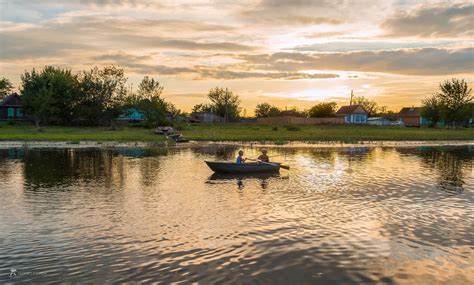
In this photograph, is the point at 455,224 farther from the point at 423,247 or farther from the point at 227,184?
the point at 227,184

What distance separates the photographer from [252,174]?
32656 millimetres

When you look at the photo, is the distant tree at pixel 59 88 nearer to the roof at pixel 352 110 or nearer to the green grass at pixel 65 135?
the green grass at pixel 65 135

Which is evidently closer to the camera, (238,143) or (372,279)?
(372,279)

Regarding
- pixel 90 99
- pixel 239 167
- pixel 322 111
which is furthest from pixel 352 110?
pixel 239 167

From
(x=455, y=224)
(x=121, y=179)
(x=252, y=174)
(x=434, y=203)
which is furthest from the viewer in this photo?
(x=252, y=174)

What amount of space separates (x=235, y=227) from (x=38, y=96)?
220 ft

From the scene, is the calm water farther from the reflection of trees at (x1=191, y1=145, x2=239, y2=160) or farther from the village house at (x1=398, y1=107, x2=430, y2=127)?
the village house at (x1=398, y1=107, x2=430, y2=127)

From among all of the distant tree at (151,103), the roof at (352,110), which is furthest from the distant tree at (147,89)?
the roof at (352,110)

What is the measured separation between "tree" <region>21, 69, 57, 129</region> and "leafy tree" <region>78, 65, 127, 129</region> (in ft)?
19.5

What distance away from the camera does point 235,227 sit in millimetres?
17797

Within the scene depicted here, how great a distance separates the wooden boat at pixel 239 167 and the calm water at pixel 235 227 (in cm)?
101

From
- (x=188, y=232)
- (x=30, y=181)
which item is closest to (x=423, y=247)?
(x=188, y=232)

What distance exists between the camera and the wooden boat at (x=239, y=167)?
105 ft

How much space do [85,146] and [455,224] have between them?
48.1 meters
